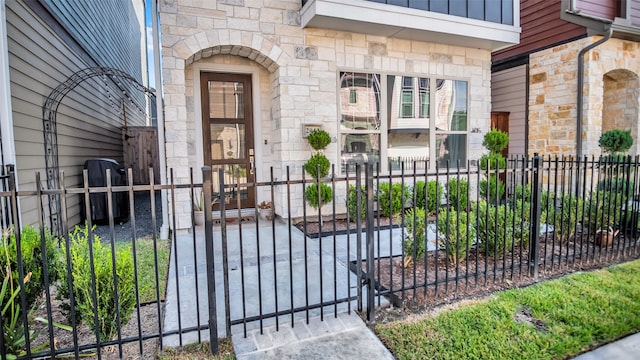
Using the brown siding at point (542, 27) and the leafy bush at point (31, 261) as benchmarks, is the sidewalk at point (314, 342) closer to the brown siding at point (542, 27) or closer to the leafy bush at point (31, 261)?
the leafy bush at point (31, 261)

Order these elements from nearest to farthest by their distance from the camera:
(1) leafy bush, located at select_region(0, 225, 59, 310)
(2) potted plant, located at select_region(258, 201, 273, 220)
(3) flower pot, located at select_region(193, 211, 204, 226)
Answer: (1) leafy bush, located at select_region(0, 225, 59, 310) < (3) flower pot, located at select_region(193, 211, 204, 226) < (2) potted plant, located at select_region(258, 201, 273, 220)

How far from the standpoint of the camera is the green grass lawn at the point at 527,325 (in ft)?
7.37

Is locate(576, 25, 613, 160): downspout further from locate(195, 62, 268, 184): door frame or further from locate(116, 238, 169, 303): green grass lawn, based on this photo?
locate(116, 238, 169, 303): green grass lawn

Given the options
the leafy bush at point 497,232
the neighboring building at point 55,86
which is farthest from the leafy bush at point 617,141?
the neighboring building at point 55,86

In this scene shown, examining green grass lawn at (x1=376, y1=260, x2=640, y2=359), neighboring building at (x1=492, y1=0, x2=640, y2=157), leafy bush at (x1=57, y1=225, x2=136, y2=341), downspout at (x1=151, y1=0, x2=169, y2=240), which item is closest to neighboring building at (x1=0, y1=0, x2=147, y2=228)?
downspout at (x1=151, y1=0, x2=169, y2=240)

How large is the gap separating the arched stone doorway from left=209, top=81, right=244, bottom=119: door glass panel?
24.8 ft

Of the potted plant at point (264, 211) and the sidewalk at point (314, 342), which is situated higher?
the potted plant at point (264, 211)

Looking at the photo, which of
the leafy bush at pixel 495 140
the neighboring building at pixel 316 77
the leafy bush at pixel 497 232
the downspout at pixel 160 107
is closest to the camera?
the leafy bush at pixel 497 232

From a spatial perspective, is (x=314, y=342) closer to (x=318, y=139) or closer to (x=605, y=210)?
(x=318, y=139)

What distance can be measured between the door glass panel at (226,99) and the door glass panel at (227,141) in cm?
18

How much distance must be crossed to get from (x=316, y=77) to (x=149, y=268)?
3.60m

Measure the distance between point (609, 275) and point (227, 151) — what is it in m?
5.05

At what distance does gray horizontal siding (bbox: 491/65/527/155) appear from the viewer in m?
8.23

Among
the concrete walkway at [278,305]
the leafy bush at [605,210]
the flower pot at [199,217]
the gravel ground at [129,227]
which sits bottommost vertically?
the concrete walkway at [278,305]
